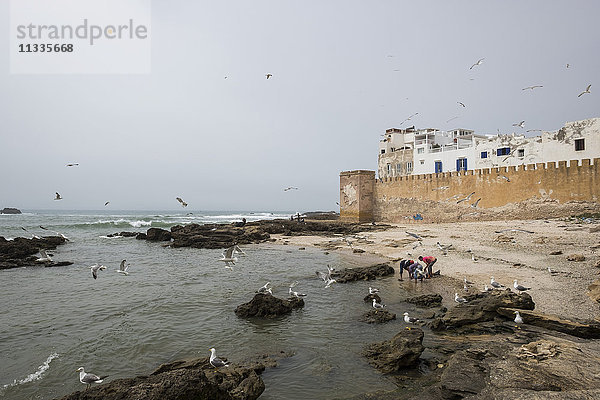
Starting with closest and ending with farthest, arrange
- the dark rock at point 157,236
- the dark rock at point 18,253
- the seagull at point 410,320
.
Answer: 1. the seagull at point 410,320
2. the dark rock at point 18,253
3. the dark rock at point 157,236

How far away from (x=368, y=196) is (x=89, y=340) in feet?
98.8

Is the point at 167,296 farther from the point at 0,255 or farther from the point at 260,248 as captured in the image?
the point at 0,255

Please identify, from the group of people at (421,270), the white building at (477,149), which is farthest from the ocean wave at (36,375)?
the white building at (477,149)

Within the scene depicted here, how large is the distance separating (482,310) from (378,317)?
218 centimetres

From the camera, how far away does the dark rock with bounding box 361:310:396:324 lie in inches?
308

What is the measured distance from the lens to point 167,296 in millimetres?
10797

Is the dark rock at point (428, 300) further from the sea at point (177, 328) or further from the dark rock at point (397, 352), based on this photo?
the dark rock at point (397, 352)

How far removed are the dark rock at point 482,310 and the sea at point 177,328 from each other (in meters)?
1.03

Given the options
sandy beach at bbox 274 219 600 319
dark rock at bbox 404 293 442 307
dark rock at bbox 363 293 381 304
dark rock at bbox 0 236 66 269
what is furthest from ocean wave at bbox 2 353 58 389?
dark rock at bbox 0 236 66 269

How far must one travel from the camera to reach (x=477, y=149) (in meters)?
34.5

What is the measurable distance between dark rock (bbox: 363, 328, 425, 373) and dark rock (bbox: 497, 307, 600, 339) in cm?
234

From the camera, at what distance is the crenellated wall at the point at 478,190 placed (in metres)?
22.4

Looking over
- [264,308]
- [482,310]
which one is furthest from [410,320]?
[264,308]

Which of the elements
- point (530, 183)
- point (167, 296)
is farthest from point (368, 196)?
point (167, 296)
